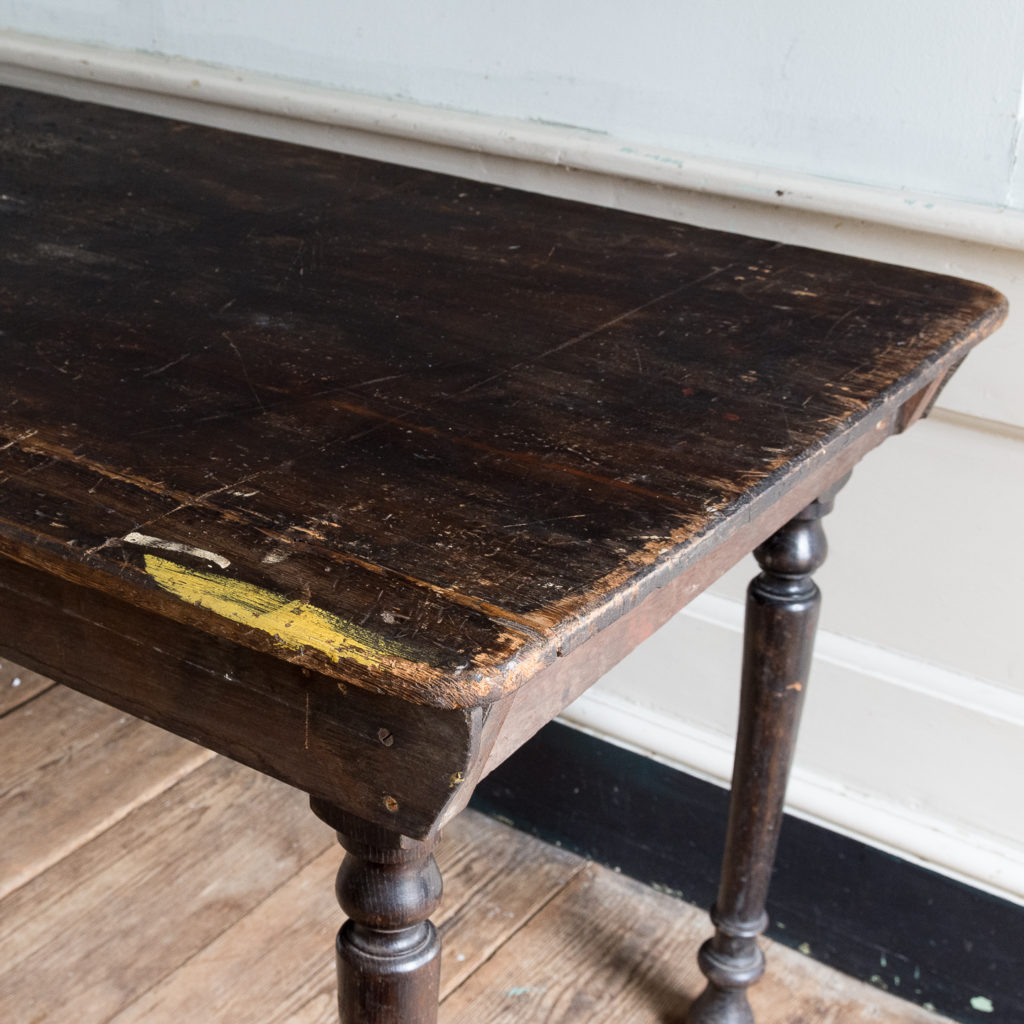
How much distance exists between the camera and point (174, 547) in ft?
1.99

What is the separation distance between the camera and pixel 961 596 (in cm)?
124

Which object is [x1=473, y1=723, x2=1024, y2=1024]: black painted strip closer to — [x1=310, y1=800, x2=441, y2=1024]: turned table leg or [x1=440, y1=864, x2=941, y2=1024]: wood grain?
[x1=440, y1=864, x2=941, y2=1024]: wood grain

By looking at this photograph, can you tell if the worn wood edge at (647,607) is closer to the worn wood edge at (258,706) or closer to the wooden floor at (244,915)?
the worn wood edge at (258,706)

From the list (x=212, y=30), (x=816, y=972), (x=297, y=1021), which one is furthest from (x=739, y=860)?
(x=212, y=30)

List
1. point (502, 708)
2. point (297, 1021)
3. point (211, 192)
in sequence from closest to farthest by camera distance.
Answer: point (502, 708) < point (211, 192) < point (297, 1021)

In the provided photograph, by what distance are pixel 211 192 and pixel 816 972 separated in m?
1.01

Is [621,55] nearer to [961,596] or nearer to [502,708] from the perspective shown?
[961,596]

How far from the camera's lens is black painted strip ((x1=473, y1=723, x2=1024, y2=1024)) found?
1.30 meters

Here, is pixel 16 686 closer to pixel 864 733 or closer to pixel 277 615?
pixel 864 733

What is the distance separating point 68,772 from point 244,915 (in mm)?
337

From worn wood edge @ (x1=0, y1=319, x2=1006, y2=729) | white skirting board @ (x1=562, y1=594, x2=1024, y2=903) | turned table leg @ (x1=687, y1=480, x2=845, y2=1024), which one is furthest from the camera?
white skirting board @ (x1=562, y1=594, x2=1024, y2=903)

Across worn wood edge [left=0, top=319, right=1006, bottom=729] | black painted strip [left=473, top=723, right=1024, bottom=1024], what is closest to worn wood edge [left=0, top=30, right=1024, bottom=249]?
worn wood edge [left=0, top=319, right=1006, bottom=729]

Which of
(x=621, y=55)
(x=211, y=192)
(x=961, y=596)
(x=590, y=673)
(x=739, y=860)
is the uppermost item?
(x=621, y=55)

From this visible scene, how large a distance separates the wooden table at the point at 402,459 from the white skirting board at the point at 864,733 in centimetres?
23
